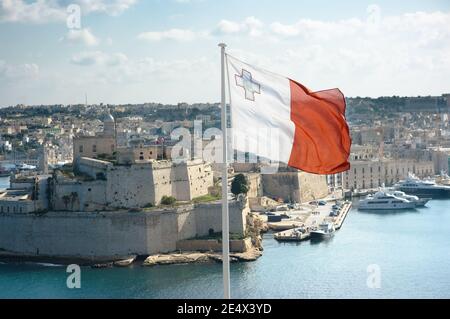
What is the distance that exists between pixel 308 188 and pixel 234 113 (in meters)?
18.7

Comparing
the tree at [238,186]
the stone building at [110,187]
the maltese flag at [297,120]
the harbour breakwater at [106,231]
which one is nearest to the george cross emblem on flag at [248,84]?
the maltese flag at [297,120]

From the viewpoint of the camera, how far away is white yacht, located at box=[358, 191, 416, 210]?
20797mm

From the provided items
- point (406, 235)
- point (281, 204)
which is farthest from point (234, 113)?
point (281, 204)

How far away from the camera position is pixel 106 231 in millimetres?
13367

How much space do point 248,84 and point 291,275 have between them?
28.4 ft

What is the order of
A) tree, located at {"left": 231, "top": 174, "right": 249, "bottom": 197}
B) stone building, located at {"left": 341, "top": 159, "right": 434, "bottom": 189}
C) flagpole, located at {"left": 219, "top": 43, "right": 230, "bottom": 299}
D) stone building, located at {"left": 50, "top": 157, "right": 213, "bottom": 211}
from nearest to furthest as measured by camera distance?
flagpole, located at {"left": 219, "top": 43, "right": 230, "bottom": 299}
stone building, located at {"left": 50, "top": 157, "right": 213, "bottom": 211}
tree, located at {"left": 231, "top": 174, "right": 249, "bottom": 197}
stone building, located at {"left": 341, "top": 159, "right": 434, "bottom": 189}

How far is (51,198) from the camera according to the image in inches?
558

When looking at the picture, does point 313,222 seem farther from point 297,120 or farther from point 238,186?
point 297,120

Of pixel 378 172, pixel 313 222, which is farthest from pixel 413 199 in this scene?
pixel 313 222

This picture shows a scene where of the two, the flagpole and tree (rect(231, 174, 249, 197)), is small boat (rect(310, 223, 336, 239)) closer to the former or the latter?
tree (rect(231, 174, 249, 197))

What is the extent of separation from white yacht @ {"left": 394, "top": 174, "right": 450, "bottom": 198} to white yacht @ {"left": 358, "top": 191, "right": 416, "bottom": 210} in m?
2.49

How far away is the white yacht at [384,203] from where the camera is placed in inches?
819

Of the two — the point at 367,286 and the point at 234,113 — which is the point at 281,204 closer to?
the point at 367,286

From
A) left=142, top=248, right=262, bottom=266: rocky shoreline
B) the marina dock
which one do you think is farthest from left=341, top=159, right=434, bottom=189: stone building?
left=142, top=248, right=262, bottom=266: rocky shoreline
